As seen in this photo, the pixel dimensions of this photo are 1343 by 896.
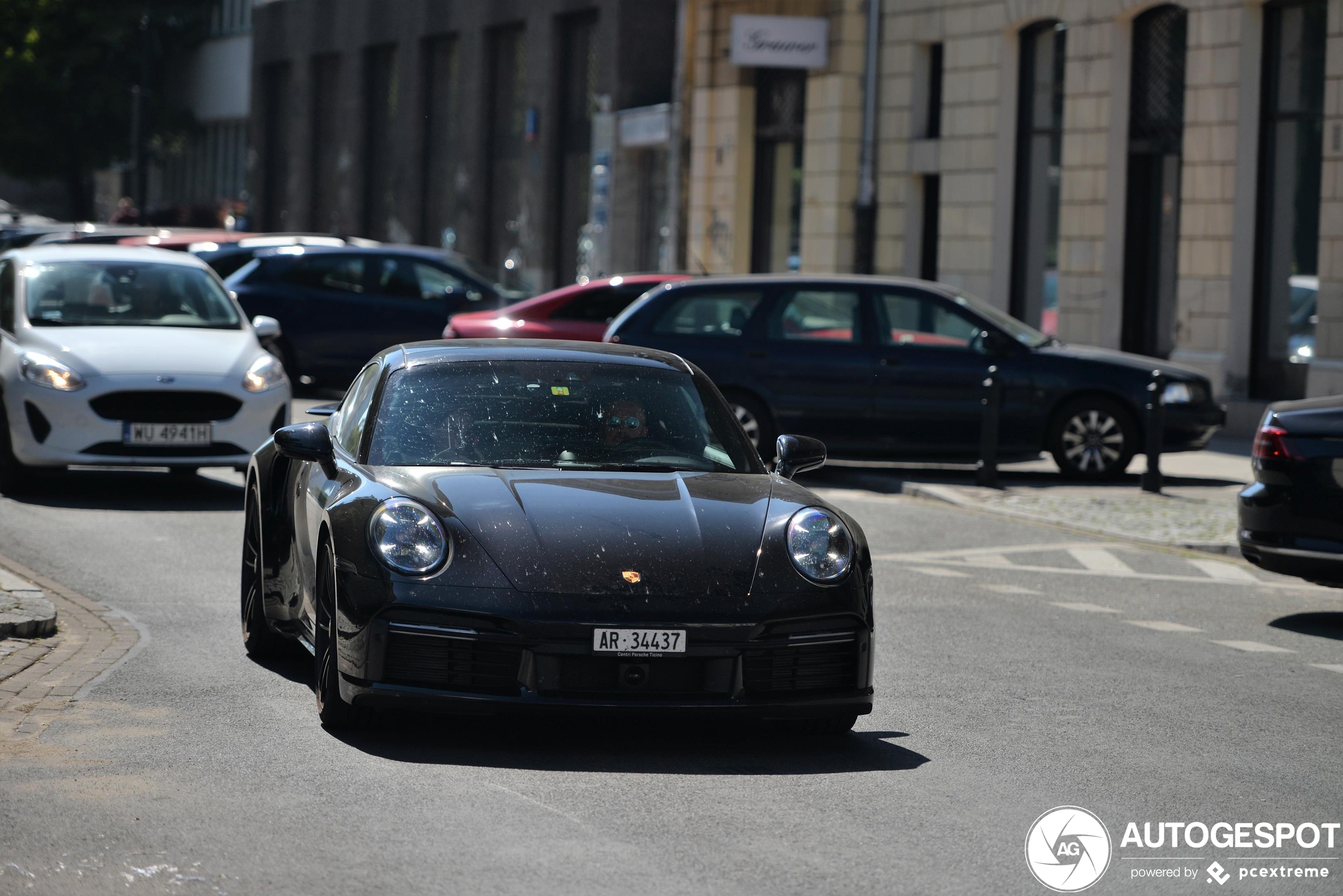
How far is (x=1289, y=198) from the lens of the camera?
22.3 m

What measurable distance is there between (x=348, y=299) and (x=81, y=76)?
43.5 m

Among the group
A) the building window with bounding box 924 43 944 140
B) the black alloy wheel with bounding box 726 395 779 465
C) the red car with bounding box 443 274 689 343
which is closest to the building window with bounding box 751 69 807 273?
the building window with bounding box 924 43 944 140

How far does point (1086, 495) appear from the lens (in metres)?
16.0

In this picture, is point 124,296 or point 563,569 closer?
point 563,569

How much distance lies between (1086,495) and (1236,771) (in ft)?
31.4

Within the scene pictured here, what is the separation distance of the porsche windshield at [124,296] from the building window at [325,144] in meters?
36.6

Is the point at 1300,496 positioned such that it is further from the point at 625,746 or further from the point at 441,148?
the point at 441,148

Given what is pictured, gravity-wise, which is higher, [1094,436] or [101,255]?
[101,255]

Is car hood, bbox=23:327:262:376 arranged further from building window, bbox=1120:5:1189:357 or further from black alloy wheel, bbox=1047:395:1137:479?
building window, bbox=1120:5:1189:357

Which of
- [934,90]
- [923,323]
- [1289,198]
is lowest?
[923,323]

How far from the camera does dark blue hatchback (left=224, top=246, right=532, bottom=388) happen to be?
22.8 m

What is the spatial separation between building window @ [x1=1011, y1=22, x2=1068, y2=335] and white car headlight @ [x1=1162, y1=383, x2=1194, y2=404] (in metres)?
8.44

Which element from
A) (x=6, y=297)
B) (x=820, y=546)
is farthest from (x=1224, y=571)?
(x=6, y=297)

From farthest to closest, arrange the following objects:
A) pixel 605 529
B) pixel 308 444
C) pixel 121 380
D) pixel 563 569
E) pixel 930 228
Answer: pixel 930 228 → pixel 121 380 → pixel 308 444 → pixel 605 529 → pixel 563 569
